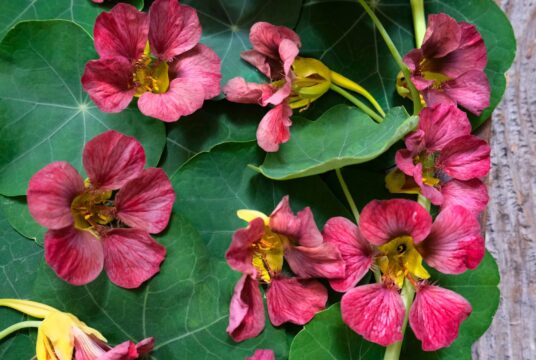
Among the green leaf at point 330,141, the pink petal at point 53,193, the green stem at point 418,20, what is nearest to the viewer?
the pink petal at point 53,193

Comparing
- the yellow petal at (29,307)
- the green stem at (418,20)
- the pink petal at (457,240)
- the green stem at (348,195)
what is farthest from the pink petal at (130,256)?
the green stem at (418,20)

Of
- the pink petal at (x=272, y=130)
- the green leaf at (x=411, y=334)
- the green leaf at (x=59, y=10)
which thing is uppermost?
the green leaf at (x=59, y=10)

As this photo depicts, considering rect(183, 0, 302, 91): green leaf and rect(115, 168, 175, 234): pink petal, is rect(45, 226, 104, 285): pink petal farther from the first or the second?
rect(183, 0, 302, 91): green leaf

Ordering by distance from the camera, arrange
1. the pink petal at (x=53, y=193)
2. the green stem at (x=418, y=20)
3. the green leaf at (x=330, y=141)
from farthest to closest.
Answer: the green stem at (x=418, y=20) → the green leaf at (x=330, y=141) → the pink petal at (x=53, y=193)

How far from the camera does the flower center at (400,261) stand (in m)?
1.03

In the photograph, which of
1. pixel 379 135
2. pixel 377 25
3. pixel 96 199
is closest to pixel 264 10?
pixel 377 25

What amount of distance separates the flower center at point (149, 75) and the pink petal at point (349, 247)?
0.36 metres

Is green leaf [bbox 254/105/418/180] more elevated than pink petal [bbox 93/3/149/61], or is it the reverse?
pink petal [bbox 93/3/149/61]

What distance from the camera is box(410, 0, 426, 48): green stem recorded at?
1.13m

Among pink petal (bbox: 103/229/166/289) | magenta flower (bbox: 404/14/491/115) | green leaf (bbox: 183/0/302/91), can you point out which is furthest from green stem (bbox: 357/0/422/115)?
pink petal (bbox: 103/229/166/289)

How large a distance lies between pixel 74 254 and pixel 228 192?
0.27 m

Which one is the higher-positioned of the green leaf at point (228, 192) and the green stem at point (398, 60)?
the green stem at point (398, 60)

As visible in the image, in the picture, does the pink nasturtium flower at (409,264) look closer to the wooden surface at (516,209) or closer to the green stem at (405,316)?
the green stem at (405,316)

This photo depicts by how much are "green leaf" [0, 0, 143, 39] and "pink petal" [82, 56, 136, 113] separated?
0.46ft
